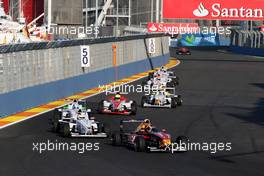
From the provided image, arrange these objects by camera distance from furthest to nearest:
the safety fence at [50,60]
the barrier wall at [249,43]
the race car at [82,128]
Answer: the barrier wall at [249,43], the safety fence at [50,60], the race car at [82,128]

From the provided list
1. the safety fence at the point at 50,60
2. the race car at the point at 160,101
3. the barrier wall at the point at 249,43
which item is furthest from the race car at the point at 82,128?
the barrier wall at the point at 249,43

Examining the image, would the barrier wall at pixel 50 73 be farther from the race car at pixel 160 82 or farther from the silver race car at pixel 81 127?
the silver race car at pixel 81 127

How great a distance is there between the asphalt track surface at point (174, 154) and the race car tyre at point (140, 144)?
6.7 inches

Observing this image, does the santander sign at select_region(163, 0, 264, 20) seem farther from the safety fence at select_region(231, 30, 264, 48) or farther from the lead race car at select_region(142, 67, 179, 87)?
the safety fence at select_region(231, 30, 264, 48)

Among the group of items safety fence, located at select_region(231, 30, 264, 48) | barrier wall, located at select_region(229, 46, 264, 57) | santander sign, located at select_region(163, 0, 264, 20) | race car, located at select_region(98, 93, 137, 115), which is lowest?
barrier wall, located at select_region(229, 46, 264, 57)

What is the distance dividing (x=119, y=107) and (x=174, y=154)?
8.60 metres

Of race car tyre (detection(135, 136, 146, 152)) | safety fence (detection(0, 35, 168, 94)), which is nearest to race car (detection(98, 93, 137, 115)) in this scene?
safety fence (detection(0, 35, 168, 94))

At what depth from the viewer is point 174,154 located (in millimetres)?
18219

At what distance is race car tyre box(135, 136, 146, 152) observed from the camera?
1839cm

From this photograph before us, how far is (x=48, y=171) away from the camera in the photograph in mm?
15359

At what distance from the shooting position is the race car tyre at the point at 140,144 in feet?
60.3

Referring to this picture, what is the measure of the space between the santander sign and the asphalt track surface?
29.0 meters

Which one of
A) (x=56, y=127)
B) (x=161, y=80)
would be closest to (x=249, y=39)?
(x=161, y=80)

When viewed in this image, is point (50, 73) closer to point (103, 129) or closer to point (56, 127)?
point (56, 127)
